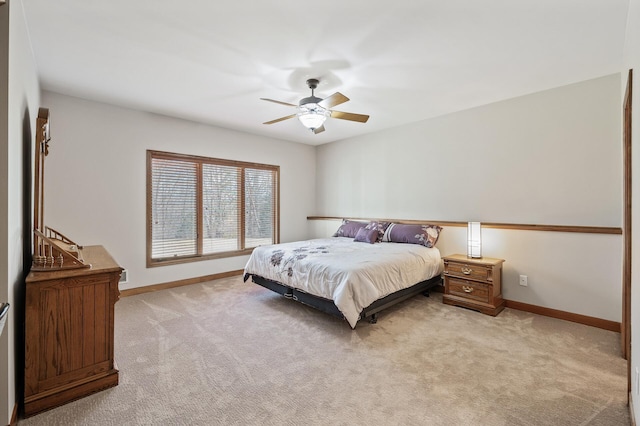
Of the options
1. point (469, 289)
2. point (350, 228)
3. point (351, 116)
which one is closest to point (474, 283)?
point (469, 289)

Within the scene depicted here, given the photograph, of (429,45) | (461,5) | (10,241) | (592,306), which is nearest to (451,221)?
(592,306)

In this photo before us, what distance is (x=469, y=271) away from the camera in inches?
138

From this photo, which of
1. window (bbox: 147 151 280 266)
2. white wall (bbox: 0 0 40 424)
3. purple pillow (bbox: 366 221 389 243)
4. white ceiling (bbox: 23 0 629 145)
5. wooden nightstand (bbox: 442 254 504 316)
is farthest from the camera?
purple pillow (bbox: 366 221 389 243)

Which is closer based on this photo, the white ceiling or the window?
the white ceiling

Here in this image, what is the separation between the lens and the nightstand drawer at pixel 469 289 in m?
3.37

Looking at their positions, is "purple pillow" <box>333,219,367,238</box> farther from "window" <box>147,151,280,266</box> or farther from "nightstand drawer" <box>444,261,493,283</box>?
"nightstand drawer" <box>444,261,493,283</box>

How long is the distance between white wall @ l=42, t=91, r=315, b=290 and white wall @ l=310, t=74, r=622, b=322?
11.2 ft

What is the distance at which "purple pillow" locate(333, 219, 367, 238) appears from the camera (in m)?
5.08

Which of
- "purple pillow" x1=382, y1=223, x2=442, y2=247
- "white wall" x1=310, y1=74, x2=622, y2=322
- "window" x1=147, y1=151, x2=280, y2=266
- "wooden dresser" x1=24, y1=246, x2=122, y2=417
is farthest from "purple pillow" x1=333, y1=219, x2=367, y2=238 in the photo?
"wooden dresser" x1=24, y1=246, x2=122, y2=417

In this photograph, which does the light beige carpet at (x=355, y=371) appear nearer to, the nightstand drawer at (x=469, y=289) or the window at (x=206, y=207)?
the nightstand drawer at (x=469, y=289)

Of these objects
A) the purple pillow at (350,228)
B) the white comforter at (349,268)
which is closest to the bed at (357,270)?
the white comforter at (349,268)

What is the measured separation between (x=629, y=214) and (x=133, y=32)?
409 cm

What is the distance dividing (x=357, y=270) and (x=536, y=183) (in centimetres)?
250

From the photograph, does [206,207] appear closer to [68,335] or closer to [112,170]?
[112,170]
